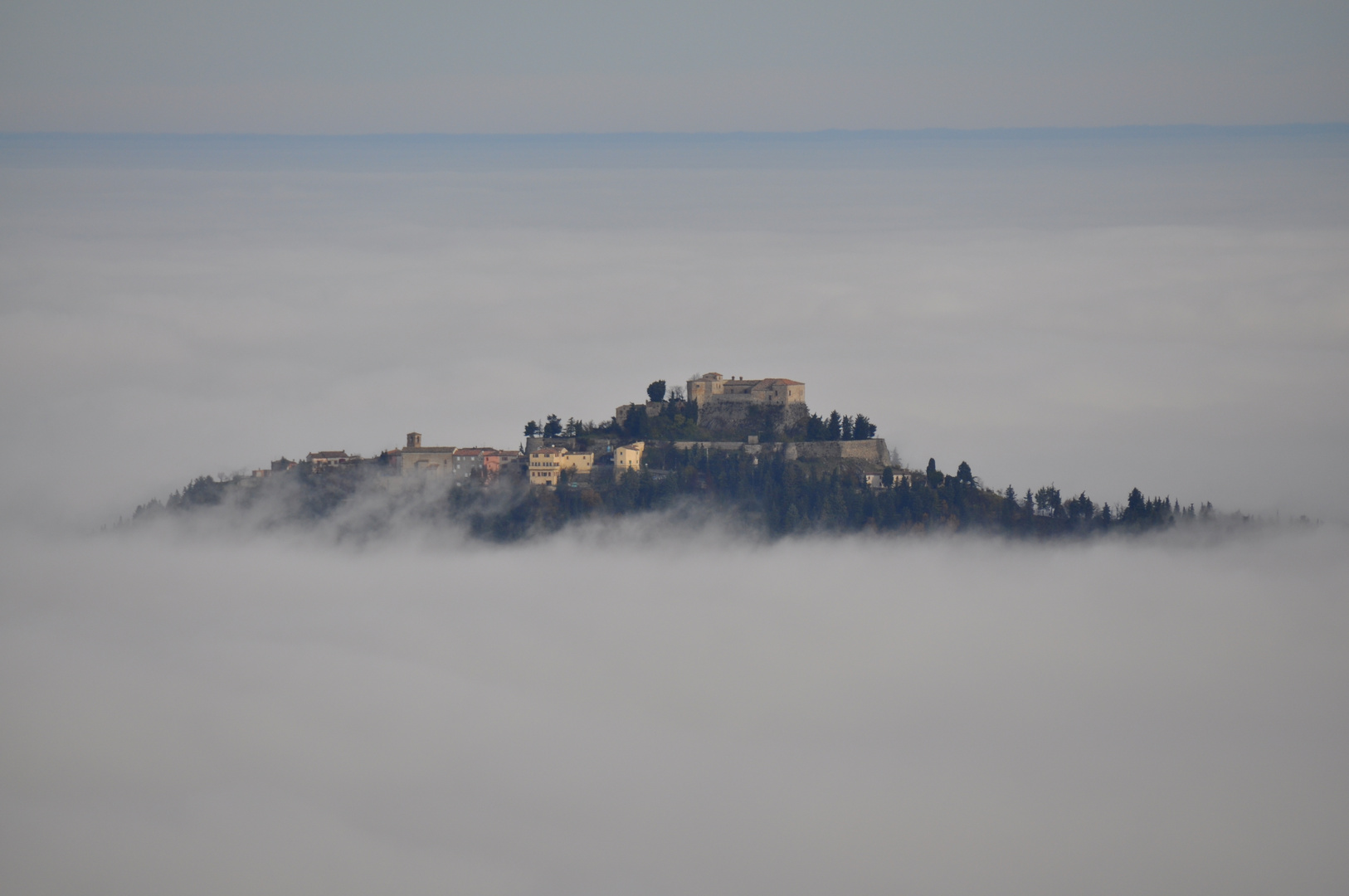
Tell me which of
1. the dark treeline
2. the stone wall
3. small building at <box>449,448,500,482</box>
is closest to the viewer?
the dark treeline

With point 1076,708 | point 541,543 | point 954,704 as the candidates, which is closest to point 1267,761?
point 1076,708

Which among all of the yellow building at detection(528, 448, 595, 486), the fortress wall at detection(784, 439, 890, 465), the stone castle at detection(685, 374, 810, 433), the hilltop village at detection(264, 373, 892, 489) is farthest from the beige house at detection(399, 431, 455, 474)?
the fortress wall at detection(784, 439, 890, 465)

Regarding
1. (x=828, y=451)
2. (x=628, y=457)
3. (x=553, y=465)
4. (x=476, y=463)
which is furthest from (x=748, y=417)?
(x=476, y=463)

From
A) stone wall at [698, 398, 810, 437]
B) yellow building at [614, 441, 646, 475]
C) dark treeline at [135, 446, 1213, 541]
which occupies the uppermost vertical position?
stone wall at [698, 398, 810, 437]

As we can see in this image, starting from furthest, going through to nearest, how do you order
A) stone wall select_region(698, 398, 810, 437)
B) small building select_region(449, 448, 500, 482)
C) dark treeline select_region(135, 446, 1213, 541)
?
stone wall select_region(698, 398, 810, 437), small building select_region(449, 448, 500, 482), dark treeline select_region(135, 446, 1213, 541)

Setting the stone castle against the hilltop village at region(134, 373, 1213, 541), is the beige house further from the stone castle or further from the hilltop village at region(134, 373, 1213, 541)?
the stone castle

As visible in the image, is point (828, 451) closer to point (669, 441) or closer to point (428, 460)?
point (669, 441)

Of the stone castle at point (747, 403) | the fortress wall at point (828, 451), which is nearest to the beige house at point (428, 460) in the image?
the stone castle at point (747, 403)
